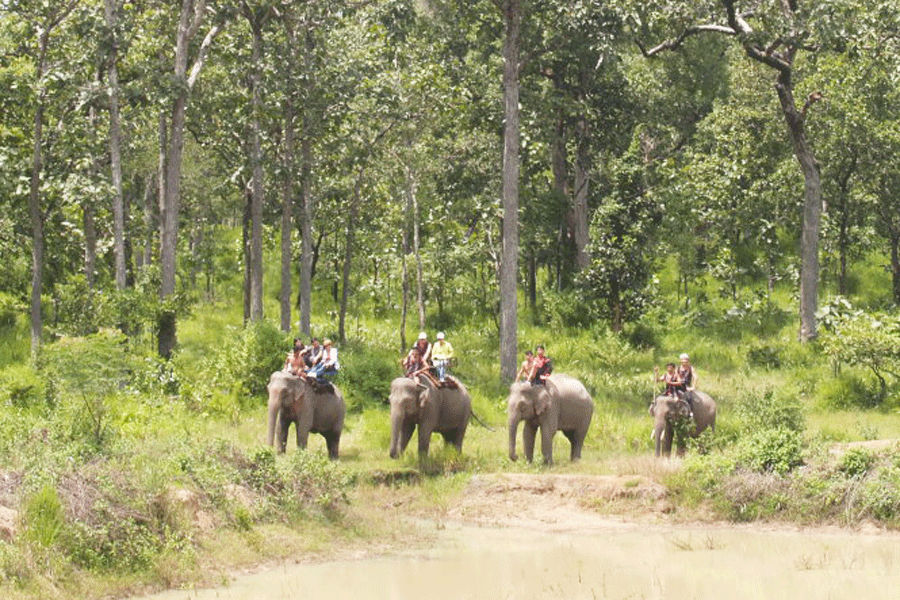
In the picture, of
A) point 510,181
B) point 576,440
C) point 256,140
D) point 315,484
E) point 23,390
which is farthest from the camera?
point 256,140

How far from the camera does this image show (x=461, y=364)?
34.6 m

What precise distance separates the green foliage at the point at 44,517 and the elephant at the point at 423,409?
26.3 feet

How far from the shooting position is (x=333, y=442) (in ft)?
75.6

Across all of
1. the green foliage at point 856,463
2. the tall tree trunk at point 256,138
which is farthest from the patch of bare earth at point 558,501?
the tall tree trunk at point 256,138

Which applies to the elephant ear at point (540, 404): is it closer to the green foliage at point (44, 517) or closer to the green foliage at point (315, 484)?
the green foliage at point (315, 484)

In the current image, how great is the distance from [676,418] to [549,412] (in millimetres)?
2371

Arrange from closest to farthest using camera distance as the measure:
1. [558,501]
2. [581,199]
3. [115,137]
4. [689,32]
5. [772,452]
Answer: [772,452] < [558,501] < [115,137] < [689,32] < [581,199]

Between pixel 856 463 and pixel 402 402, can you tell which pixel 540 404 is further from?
pixel 856 463

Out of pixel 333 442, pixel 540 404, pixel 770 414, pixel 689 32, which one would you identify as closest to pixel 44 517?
pixel 333 442

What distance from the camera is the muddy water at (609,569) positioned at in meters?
15.1

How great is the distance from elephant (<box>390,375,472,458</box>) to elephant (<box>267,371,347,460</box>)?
1130 mm

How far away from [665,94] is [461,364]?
45.7ft

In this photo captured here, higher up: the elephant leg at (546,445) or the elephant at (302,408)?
the elephant at (302,408)

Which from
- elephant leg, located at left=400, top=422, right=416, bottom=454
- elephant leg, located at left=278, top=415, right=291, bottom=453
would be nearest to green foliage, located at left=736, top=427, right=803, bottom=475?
elephant leg, located at left=400, top=422, right=416, bottom=454
